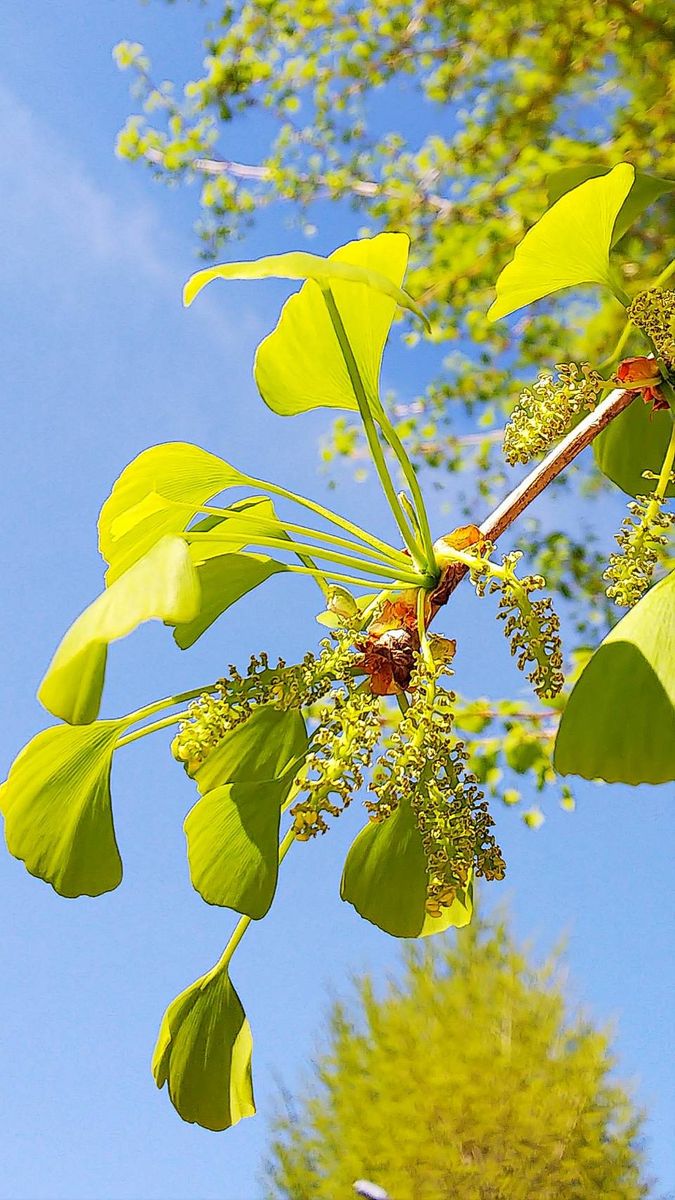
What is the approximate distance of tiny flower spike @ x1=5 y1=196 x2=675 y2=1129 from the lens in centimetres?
26

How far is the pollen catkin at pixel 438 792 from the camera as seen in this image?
0.26 metres

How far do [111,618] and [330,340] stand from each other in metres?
0.14

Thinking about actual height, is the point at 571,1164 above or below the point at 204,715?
above

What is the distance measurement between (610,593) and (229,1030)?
0.59 ft

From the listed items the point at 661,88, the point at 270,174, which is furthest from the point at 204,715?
the point at 270,174

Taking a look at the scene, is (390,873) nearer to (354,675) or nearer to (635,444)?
(354,675)

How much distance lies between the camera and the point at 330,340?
31cm

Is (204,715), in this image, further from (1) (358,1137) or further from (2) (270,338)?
(1) (358,1137)

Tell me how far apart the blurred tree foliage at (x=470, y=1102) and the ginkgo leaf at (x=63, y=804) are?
18.6 ft

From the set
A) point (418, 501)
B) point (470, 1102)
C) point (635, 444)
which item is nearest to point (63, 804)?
point (418, 501)

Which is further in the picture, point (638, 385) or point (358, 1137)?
point (358, 1137)

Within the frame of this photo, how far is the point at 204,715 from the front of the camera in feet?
0.91

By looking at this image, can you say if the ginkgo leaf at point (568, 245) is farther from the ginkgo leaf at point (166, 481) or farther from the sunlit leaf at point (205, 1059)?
the sunlit leaf at point (205, 1059)

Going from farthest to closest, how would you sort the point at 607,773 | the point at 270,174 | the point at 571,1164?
the point at 571,1164
the point at 270,174
the point at 607,773
